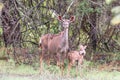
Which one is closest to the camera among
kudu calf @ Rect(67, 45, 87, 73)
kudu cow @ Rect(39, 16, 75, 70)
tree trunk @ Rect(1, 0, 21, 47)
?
kudu calf @ Rect(67, 45, 87, 73)

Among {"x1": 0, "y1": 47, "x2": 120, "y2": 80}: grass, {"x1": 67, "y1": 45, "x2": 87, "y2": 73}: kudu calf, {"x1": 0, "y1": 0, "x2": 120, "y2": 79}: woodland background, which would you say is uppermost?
{"x1": 0, "y1": 0, "x2": 120, "y2": 79}: woodland background

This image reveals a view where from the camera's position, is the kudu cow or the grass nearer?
the grass

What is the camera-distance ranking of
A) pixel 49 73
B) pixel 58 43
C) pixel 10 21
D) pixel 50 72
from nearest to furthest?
pixel 49 73 → pixel 50 72 → pixel 58 43 → pixel 10 21

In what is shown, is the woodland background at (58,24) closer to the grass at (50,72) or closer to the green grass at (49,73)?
the grass at (50,72)

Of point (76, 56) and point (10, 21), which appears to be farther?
point (10, 21)

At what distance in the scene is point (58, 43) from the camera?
10898 millimetres

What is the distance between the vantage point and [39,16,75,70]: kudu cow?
10.5 meters

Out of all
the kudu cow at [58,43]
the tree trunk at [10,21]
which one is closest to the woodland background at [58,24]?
the tree trunk at [10,21]

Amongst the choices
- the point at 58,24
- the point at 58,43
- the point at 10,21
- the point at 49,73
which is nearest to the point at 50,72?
the point at 49,73

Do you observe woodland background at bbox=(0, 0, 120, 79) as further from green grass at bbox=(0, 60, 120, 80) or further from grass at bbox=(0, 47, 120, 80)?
green grass at bbox=(0, 60, 120, 80)

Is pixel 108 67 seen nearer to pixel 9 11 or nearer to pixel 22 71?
pixel 22 71

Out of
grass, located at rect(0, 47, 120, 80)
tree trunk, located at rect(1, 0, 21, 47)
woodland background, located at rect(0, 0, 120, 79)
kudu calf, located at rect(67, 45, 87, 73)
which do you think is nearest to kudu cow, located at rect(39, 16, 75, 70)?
kudu calf, located at rect(67, 45, 87, 73)

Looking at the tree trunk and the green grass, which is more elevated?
the tree trunk

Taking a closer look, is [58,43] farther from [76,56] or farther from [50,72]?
[50,72]
